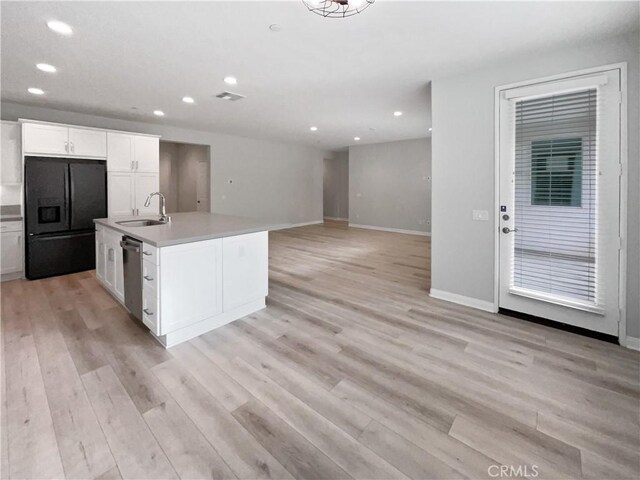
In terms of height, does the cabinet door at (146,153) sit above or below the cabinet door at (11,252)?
above

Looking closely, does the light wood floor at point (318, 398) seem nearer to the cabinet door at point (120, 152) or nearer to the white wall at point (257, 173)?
the cabinet door at point (120, 152)

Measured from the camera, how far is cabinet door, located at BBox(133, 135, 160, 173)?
559cm

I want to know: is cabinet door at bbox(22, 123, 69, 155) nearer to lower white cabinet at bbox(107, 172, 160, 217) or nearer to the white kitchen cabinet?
lower white cabinet at bbox(107, 172, 160, 217)

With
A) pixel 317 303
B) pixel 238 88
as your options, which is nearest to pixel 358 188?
pixel 238 88

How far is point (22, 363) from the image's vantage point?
2.42 metres

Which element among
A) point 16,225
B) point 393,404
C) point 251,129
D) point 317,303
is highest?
point 251,129

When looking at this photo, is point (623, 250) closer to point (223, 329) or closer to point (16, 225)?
point (223, 329)

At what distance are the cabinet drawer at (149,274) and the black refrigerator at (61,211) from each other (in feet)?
10.4

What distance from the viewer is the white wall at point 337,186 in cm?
1238

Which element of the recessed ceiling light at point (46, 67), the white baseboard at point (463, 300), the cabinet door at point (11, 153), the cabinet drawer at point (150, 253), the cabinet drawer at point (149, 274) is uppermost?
the recessed ceiling light at point (46, 67)

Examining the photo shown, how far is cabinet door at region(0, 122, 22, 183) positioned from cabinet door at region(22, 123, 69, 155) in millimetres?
262

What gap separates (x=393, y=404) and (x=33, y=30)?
163 inches

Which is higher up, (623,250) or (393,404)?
(623,250)

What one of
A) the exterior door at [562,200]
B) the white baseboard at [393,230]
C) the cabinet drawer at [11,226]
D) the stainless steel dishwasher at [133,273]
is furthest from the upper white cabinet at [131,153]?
the white baseboard at [393,230]
